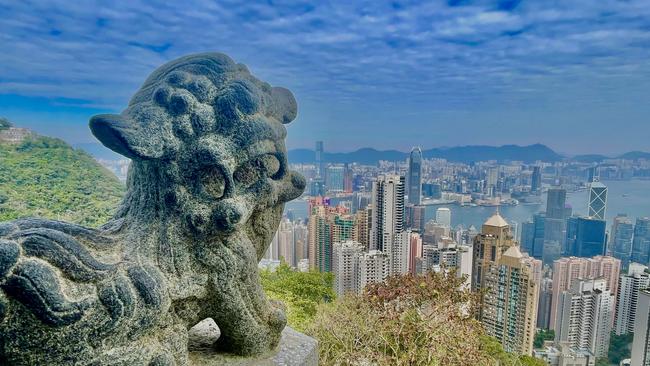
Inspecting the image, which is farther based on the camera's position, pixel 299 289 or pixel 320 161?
pixel 320 161

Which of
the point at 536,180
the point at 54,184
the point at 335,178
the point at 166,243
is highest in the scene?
the point at 166,243

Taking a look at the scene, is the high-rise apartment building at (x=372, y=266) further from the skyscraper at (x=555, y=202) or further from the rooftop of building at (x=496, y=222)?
the skyscraper at (x=555, y=202)

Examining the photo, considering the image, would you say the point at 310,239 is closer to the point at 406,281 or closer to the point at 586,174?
the point at 406,281

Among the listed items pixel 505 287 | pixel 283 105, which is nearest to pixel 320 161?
pixel 505 287

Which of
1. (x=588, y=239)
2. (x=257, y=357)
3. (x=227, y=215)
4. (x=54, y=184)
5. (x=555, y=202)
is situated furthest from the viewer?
(x=555, y=202)

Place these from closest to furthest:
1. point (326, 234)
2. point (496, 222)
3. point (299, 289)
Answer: point (299, 289), point (496, 222), point (326, 234)

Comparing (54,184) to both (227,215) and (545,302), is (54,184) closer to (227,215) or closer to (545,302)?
(227,215)
